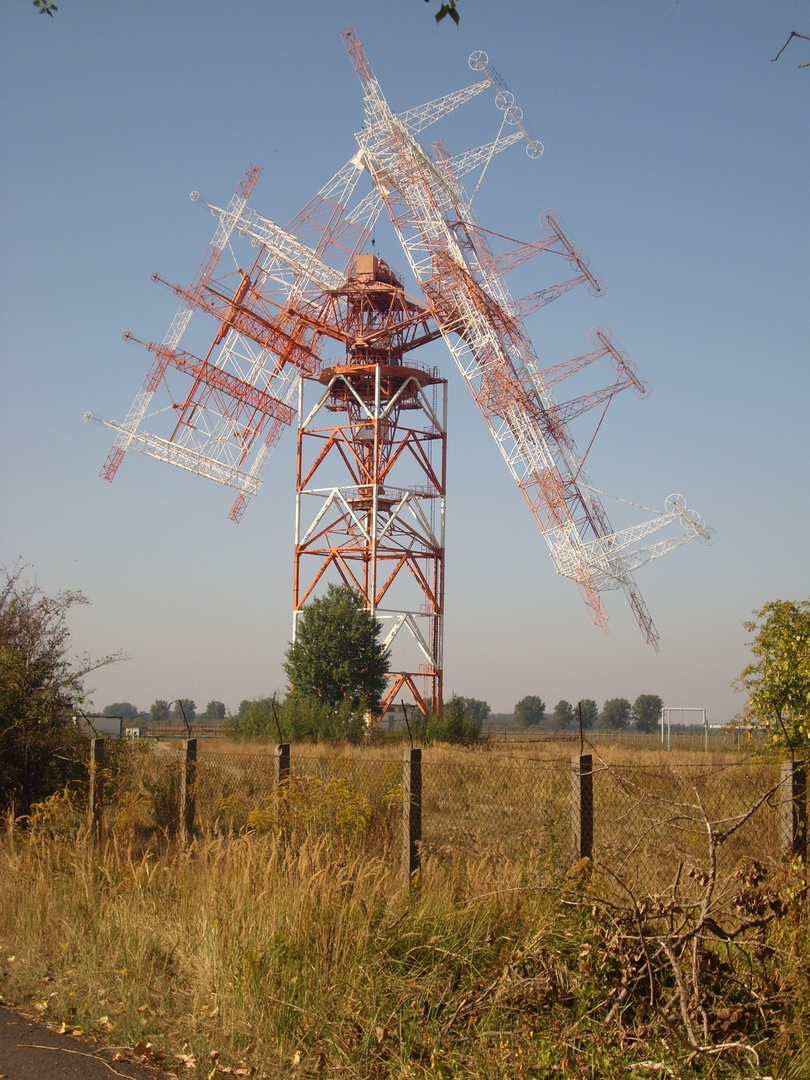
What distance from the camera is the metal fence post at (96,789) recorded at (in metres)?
9.33

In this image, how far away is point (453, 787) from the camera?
17.1 meters

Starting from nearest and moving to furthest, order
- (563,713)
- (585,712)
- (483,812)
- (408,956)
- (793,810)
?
1. (408,956)
2. (793,810)
3. (483,812)
4. (585,712)
5. (563,713)

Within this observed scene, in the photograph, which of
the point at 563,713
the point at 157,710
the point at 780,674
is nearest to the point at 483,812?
the point at 780,674

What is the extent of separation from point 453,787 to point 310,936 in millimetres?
11735

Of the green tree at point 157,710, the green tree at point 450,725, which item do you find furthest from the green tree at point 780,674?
the green tree at point 157,710

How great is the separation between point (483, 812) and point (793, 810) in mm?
7690

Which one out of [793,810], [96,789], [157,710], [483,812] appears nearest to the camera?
[793,810]

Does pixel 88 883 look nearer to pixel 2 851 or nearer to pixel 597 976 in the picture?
pixel 2 851

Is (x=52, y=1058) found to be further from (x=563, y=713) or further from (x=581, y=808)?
(x=563, y=713)

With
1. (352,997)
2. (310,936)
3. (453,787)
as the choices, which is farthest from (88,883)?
(453,787)

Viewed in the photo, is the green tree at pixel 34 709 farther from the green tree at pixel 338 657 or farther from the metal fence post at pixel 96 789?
the green tree at pixel 338 657

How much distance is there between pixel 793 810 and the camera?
23.0 ft

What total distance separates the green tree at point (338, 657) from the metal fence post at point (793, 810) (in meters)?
26.3

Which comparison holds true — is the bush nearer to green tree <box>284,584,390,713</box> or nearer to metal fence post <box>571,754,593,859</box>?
green tree <box>284,584,390,713</box>
